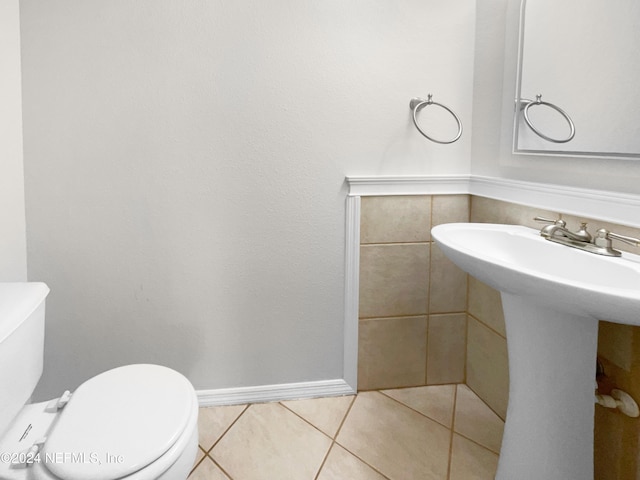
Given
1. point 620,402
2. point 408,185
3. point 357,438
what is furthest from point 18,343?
point 620,402

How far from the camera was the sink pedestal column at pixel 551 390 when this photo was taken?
116 centimetres

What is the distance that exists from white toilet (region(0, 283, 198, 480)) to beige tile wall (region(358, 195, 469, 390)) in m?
0.91

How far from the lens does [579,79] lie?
1.37 metres

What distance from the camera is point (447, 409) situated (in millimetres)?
1853

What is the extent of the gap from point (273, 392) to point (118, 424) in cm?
91

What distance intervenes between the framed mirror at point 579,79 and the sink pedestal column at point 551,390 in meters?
0.49

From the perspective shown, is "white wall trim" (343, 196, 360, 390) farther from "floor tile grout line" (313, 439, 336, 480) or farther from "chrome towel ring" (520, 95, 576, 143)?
"chrome towel ring" (520, 95, 576, 143)

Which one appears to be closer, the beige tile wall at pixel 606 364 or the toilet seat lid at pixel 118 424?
the toilet seat lid at pixel 118 424

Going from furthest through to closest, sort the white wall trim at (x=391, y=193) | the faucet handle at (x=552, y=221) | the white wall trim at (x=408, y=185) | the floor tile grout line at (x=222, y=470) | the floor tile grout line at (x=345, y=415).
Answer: the white wall trim at (x=408, y=185) → the floor tile grout line at (x=345, y=415) → the white wall trim at (x=391, y=193) → the floor tile grout line at (x=222, y=470) → the faucet handle at (x=552, y=221)

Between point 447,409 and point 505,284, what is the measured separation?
39.5 inches

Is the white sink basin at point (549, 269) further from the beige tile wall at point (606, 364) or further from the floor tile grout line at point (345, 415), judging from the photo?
the floor tile grout line at point (345, 415)

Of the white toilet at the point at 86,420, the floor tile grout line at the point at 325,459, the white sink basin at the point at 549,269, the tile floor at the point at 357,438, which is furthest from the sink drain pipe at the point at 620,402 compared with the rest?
the white toilet at the point at 86,420

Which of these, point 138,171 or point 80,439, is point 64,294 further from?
point 80,439

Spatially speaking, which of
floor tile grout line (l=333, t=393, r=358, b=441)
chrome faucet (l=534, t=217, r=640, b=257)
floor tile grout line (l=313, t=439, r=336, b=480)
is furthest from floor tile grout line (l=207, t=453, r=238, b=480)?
chrome faucet (l=534, t=217, r=640, b=257)
